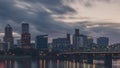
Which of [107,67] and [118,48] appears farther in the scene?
[118,48]

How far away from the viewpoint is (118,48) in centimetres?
19975

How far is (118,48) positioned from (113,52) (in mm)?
4100

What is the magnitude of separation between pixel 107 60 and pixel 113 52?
198 inches

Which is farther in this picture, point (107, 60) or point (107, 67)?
point (107, 60)

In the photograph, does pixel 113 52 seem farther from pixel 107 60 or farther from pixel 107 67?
pixel 107 67

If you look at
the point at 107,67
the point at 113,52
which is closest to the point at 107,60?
the point at 113,52

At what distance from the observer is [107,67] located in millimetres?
167125

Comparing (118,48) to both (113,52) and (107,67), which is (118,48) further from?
(107,67)

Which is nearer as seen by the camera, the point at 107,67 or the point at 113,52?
the point at 107,67

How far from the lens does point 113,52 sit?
197375 mm

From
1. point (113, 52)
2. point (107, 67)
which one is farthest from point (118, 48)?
point (107, 67)

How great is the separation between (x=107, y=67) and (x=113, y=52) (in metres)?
31.3

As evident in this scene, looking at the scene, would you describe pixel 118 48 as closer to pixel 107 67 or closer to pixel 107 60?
pixel 107 60
